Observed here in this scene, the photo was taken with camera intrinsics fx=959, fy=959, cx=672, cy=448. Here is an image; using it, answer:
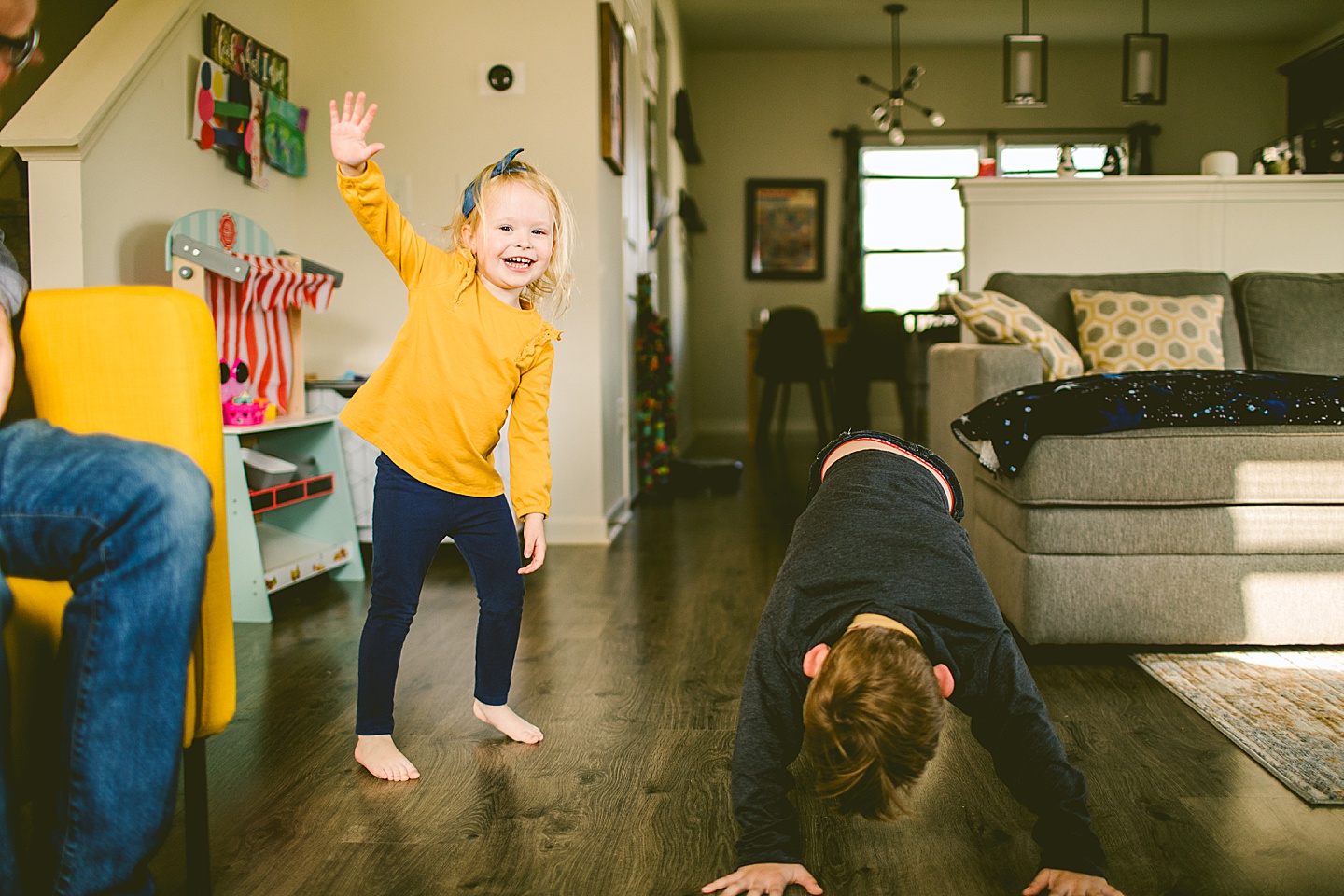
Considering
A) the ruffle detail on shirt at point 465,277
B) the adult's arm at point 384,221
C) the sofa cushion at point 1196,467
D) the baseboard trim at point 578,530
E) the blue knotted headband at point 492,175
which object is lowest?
the baseboard trim at point 578,530

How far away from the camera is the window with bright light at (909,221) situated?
730 cm

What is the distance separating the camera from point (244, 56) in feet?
9.01

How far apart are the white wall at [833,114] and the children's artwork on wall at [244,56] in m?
4.55

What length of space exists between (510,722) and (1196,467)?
4.48 feet

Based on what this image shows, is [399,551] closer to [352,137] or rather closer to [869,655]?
[352,137]

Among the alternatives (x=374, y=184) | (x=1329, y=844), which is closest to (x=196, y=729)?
(x=374, y=184)

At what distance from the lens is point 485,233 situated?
1.41 m

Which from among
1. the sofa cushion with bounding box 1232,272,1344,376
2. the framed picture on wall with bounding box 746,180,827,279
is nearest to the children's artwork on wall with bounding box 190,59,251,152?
the sofa cushion with bounding box 1232,272,1344,376

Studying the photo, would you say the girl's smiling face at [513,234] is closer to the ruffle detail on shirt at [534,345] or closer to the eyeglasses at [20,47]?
the ruffle detail on shirt at [534,345]

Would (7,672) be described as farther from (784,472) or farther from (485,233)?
(784,472)

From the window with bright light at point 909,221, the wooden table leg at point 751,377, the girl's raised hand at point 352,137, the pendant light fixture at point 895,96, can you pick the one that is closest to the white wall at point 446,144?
the girl's raised hand at point 352,137

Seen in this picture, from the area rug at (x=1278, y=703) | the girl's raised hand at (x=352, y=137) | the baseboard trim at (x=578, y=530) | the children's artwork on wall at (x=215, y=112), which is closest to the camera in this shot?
the girl's raised hand at (x=352, y=137)

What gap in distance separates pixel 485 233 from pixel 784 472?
3.77m

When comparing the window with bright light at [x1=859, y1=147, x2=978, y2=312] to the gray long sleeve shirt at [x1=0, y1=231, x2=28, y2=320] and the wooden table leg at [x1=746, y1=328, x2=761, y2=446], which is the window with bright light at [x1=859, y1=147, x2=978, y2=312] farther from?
the gray long sleeve shirt at [x1=0, y1=231, x2=28, y2=320]
